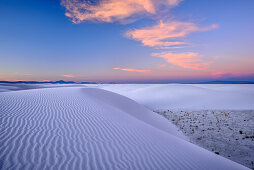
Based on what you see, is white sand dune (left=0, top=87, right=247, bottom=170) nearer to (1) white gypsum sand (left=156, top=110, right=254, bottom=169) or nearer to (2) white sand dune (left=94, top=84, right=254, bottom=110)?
(1) white gypsum sand (left=156, top=110, right=254, bottom=169)

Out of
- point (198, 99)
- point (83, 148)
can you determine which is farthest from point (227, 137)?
point (198, 99)

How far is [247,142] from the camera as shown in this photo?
656 centimetres

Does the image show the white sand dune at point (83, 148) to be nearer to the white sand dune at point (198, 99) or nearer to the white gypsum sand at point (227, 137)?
the white gypsum sand at point (227, 137)

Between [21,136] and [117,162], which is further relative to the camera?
[21,136]

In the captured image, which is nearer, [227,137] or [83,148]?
[83,148]

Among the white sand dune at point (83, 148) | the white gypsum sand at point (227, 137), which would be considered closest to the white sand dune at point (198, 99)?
the white gypsum sand at point (227, 137)

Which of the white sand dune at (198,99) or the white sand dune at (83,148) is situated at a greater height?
the white sand dune at (83,148)

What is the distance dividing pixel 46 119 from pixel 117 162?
3890 mm

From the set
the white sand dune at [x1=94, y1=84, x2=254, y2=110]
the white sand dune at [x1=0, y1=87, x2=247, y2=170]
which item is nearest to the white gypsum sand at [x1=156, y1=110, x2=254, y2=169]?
the white sand dune at [x1=0, y1=87, x2=247, y2=170]

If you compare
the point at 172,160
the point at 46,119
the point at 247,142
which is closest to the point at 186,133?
the point at 247,142

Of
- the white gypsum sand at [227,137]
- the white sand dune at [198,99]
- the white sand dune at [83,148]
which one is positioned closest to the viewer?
the white sand dune at [83,148]

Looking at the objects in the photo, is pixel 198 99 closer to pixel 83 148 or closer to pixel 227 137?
pixel 227 137

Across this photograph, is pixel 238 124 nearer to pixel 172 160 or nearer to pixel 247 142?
pixel 247 142

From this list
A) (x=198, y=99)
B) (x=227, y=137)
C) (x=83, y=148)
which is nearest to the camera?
(x=83, y=148)
